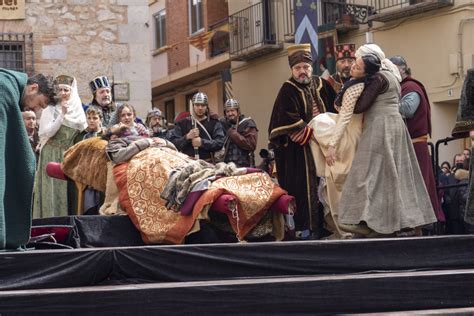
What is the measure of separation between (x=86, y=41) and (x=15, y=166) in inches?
342

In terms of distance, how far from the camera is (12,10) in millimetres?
14688

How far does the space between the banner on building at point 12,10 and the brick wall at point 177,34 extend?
48.6ft

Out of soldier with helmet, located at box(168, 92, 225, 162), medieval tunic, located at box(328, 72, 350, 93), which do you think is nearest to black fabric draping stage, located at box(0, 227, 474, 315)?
medieval tunic, located at box(328, 72, 350, 93)

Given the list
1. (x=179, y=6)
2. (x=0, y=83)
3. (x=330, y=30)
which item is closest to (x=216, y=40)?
(x=179, y=6)

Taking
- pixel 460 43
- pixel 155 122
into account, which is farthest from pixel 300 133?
pixel 460 43

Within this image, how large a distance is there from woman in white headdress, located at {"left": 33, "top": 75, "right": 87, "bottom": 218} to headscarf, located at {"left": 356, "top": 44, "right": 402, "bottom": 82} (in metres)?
2.92

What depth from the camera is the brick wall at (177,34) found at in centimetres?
2961

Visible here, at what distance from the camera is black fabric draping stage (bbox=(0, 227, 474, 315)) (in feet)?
17.6

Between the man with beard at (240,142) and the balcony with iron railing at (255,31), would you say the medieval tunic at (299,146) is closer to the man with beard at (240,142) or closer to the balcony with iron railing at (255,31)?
the man with beard at (240,142)

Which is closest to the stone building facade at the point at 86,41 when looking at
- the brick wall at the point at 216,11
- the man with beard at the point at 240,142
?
the man with beard at the point at 240,142

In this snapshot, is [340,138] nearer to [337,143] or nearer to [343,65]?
[337,143]

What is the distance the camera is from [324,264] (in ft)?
20.9

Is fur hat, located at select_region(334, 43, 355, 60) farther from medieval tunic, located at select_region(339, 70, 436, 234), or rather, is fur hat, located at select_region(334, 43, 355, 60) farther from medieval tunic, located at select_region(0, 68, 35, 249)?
medieval tunic, located at select_region(0, 68, 35, 249)

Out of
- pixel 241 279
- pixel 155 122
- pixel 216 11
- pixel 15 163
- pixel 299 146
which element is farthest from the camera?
pixel 216 11
